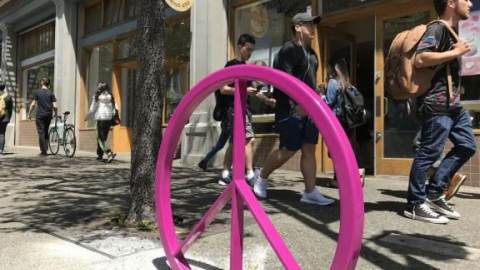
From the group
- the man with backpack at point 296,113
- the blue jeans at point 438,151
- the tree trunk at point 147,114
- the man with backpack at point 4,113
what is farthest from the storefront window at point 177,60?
the blue jeans at point 438,151

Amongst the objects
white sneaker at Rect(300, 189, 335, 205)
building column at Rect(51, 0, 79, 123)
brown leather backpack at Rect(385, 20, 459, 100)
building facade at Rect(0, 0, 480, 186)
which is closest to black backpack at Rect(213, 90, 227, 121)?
white sneaker at Rect(300, 189, 335, 205)

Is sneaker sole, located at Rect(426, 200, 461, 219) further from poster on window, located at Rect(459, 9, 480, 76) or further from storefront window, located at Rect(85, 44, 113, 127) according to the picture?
storefront window, located at Rect(85, 44, 113, 127)

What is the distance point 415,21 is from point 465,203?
3.18 metres

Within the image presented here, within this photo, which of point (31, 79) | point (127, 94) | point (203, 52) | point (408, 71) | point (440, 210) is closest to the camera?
point (408, 71)

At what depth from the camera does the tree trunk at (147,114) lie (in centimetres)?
438

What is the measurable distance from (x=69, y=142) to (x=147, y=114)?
9.56 meters

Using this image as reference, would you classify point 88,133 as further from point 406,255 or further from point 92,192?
point 406,255

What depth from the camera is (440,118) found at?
14.3 ft

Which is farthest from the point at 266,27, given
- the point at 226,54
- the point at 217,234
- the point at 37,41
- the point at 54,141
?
the point at 37,41

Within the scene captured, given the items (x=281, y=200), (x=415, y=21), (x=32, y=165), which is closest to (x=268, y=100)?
(x=281, y=200)

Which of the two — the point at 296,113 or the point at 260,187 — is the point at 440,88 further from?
the point at 260,187

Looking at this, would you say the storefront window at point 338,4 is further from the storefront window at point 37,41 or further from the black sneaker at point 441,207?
the storefront window at point 37,41

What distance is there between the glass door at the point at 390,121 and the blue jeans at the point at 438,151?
2963 millimetres

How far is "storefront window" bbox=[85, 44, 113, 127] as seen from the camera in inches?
586
